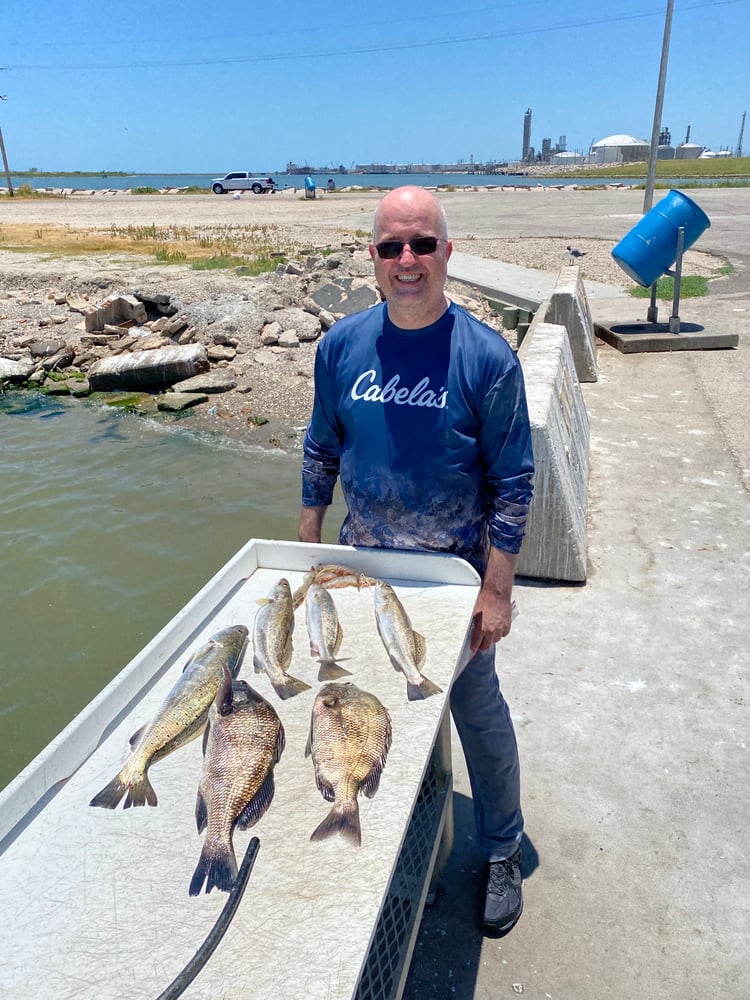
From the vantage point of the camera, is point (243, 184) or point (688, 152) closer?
point (243, 184)

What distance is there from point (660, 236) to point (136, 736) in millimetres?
9788

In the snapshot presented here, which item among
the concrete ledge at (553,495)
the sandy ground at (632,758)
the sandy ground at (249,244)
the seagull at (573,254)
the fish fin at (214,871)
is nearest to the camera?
the fish fin at (214,871)

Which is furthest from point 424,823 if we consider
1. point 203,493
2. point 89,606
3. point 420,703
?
point 203,493

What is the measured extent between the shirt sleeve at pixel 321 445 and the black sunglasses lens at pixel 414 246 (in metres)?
0.42

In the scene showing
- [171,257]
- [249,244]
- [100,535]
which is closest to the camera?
[100,535]

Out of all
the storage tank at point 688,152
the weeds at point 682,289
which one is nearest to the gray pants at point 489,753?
the weeds at point 682,289

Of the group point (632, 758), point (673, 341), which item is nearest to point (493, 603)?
point (632, 758)

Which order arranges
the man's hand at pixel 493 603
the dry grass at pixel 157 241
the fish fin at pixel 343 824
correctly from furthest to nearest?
1. the dry grass at pixel 157 241
2. the man's hand at pixel 493 603
3. the fish fin at pixel 343 824

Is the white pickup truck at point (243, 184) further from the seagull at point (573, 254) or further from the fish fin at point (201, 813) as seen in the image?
the fish fin at point (201, 813)

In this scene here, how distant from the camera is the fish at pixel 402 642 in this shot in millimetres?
1858

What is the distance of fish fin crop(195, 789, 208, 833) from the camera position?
1486 millimetres

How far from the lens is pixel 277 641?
2.02 metres

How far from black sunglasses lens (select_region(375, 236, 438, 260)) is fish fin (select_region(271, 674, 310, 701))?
127 cm

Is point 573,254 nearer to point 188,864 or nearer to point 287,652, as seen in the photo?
point 287,652
